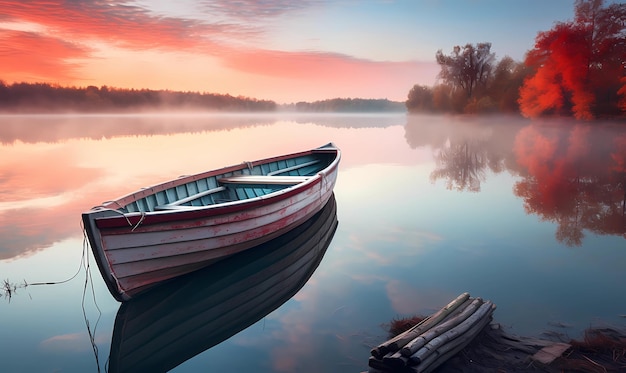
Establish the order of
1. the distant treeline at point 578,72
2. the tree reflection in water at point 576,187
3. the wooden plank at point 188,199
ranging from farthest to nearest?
the distant treeline at point 578,72 → the tree reflection in water at point 576,187 → the wooden plank at point 188,199

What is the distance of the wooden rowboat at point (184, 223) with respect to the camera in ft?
22.7

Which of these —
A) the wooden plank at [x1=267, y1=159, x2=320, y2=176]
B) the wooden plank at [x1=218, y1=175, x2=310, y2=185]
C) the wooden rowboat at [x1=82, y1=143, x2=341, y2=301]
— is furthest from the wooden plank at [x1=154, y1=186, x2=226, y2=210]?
the wooden plank at [x1=267, y1=159, x2=320, y2=176]

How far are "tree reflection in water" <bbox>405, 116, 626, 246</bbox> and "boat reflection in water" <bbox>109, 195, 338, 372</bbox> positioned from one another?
685cm

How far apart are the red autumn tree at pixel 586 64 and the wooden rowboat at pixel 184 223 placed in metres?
40.0

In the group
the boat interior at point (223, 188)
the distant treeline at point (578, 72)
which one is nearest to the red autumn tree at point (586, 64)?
the distant treeline at point (578, 72)

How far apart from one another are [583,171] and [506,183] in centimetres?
497

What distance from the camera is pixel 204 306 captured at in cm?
758

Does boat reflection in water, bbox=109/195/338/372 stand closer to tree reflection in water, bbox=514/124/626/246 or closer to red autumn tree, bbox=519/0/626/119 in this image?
tree reflection in water, bbox=514/124/626/246

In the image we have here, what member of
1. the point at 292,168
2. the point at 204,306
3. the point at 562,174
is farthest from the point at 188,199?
the point at 562,174

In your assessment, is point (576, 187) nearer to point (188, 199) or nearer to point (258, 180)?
point (258, 180)

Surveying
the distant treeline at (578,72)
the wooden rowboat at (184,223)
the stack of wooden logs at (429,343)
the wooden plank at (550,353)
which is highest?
the distant treeline at (578,72)

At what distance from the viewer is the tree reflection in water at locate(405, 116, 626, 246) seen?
12.6m

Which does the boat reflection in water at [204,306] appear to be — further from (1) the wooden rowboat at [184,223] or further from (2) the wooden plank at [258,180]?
(2) the wooden plank at [258,180]

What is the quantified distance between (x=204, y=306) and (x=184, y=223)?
1.47 m
